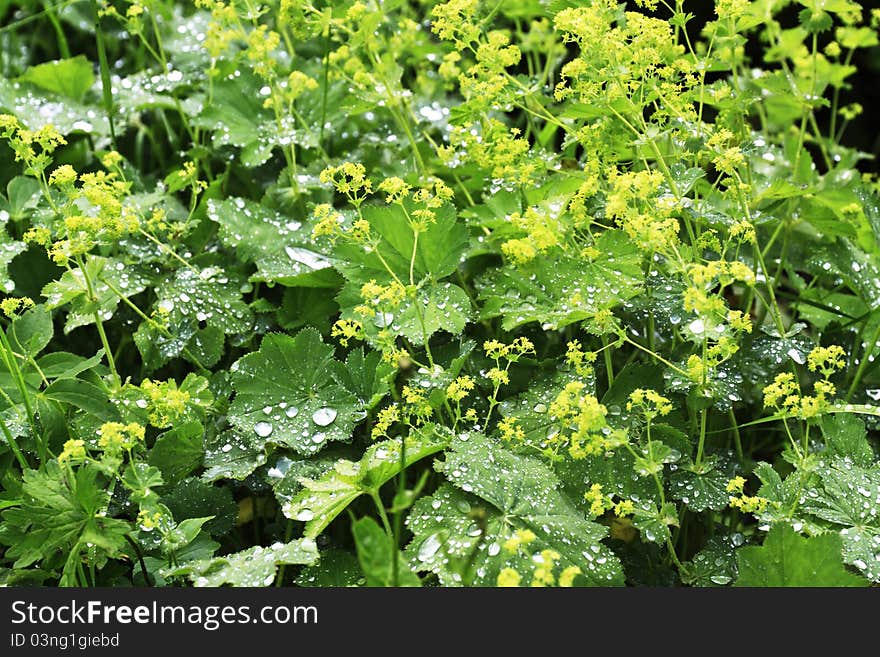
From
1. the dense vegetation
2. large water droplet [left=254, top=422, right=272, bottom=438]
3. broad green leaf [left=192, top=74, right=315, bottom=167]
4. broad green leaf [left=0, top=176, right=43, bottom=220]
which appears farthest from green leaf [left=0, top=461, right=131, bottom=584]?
broad green leaf [left=192, top=74, right=315, bottom=167]

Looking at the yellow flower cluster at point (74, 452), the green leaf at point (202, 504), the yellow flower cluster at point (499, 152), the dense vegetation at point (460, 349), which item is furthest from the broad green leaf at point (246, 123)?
the yellow flower cluster at point (74, 452)

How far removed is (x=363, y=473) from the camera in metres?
1.29

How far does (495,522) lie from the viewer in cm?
129

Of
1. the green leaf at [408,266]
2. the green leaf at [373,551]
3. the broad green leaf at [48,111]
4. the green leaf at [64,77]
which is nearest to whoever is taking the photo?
the green leaf at [373,551]

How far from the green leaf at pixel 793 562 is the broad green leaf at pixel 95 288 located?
Result: 1.04 meters

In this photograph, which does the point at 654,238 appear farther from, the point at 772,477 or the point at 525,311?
the point at 772,477

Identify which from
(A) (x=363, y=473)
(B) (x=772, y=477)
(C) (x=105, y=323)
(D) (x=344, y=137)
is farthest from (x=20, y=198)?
(B) (x=772, y=477)

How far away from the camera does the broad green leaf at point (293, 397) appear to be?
1471 millimetres

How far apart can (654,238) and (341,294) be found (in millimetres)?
547

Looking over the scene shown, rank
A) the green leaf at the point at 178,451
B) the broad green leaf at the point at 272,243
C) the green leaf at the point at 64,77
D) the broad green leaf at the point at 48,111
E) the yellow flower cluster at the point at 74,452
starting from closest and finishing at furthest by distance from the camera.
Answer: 1. the yellow flower cluster at the point at 74,452
2. the green leaf at the point at 178,451
3. the broad green leaf at the point at 272,243
4. the broad green leaf at the point at 48,111
5. the green leaf at the point at 64,77

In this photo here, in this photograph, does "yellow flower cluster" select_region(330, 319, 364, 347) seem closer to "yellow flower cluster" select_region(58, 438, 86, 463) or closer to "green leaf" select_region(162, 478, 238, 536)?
"green leaf" select_region(162, 478, 238, 536)

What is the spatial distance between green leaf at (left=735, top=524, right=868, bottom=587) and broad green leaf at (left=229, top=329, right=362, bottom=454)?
24.3 inches

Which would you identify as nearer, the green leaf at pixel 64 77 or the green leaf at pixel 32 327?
the green leaf at pixel 32 327

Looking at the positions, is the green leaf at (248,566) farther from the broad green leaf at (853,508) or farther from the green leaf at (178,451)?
the broad green leaf at (853,508)
